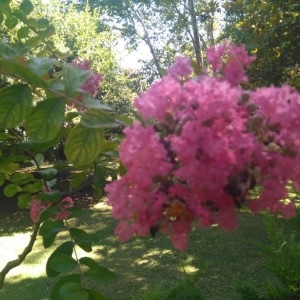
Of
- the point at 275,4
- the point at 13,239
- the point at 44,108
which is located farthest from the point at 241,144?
the point at 13,239

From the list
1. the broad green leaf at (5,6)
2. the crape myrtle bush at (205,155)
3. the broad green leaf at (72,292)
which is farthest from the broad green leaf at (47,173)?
the crape myrtle bush at (205,155)

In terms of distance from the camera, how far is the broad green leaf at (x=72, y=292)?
99 centimetres

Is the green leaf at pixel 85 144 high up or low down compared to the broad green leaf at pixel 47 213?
up

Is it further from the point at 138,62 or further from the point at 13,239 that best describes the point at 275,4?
the point at 138,62

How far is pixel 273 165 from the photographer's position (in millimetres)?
540

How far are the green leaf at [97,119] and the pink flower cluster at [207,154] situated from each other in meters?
0.18

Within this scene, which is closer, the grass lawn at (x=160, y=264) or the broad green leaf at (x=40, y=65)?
the broad green leaf at (x=40, y=65)

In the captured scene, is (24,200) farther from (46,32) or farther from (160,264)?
(160,264)

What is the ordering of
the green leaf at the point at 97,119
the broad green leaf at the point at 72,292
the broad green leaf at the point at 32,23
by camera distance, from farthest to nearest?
the broad green leaf at the point at 32,23, the broad green leaf at the point at 72,292, the green leaf at the point at 97,119

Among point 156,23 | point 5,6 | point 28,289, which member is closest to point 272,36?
point 5,6

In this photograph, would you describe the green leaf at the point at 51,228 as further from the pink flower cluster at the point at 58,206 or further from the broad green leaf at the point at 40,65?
the broad green leaf at the point at 40,65

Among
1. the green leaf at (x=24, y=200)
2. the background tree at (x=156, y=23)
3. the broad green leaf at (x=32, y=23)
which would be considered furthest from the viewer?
the background tree at (x=156, y=23)

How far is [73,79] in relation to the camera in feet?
2.64

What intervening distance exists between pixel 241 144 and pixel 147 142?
12cm
